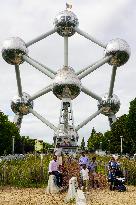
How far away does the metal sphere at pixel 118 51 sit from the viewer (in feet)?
195

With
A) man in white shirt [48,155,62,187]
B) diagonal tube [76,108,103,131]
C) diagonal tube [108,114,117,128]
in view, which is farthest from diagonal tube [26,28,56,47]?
man in white shirt [48,155,62,187]

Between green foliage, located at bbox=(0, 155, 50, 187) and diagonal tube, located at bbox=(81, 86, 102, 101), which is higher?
diagonal tube, located at bbox=(81, 86, 102, 101)

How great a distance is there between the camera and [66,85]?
197 ft

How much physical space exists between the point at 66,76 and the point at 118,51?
671 centimetres

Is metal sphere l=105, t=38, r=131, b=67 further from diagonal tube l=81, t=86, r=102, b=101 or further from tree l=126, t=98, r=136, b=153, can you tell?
tree l=126, t=98, r=136, b=153

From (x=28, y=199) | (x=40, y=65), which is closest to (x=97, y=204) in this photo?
(x=28, y=199)

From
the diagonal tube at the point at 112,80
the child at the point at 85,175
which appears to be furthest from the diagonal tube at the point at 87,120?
the child at the point at 85,175

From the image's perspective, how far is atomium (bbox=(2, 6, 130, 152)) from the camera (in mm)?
59438

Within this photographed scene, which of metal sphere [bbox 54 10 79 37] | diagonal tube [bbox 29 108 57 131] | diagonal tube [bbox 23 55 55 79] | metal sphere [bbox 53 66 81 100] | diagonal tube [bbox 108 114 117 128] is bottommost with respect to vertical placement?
diagonal tube [bbox 29 108 57 131]

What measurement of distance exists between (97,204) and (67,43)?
52478 mm

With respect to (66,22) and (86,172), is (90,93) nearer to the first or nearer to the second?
(66,22)

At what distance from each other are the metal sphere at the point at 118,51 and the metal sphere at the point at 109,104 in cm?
696

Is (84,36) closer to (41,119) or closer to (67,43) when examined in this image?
(67,43)

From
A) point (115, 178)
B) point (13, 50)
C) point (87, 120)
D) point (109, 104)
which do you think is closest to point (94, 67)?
point (109, 104)
